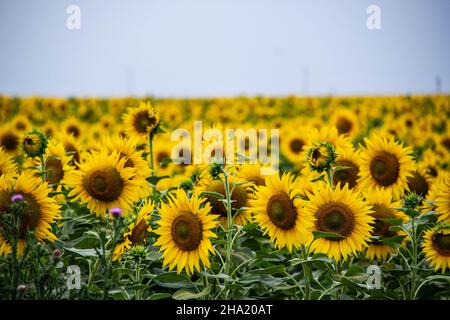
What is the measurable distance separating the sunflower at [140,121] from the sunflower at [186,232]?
4.56 feet

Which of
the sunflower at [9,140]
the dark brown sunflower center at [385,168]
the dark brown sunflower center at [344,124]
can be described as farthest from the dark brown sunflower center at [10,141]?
the dark brown sunflower center at [385,168]

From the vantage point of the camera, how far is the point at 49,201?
3133 mm

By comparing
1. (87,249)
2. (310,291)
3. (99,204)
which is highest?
(99,204)

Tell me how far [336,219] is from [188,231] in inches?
28.6

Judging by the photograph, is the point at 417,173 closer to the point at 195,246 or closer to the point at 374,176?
the point at 374,176

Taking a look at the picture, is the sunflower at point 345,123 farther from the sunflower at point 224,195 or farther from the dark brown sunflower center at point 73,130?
the sunflower at point 224,195

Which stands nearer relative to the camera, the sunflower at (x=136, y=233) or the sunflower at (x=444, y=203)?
the sunflower at (x=136, y=233)

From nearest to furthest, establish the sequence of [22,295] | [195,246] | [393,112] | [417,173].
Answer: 1. [22,295]
2. [195,246]
3. [417,173]
4. [393,112]

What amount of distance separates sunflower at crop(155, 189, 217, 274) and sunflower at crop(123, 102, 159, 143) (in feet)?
4.56

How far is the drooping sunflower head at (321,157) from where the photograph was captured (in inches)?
128

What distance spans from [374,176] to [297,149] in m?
2.89

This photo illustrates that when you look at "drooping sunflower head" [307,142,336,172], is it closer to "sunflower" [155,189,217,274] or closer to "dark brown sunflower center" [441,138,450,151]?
"sunflower" [155,189,217,274]

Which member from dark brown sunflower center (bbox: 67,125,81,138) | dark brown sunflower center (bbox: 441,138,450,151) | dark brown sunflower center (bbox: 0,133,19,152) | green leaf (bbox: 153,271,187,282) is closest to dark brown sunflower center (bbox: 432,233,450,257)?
green leaf (bbox: 153,271,187,282)

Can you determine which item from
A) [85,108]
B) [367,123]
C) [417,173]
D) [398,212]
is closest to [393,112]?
[367,123]
